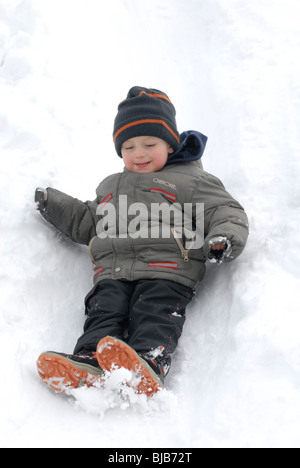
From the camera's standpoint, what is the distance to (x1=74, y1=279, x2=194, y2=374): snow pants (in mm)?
1901

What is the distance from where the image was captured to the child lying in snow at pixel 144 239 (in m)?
1.75

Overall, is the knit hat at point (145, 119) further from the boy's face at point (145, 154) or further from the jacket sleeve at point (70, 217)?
the jacket sleeve at point (70, 217)

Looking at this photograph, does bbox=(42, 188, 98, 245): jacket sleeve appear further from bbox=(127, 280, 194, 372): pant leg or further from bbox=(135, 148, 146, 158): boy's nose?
bbox=(127, 280, 194, 372): pant leg

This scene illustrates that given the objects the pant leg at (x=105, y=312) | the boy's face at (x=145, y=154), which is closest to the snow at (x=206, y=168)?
the pant leg at (x=105, y=312)

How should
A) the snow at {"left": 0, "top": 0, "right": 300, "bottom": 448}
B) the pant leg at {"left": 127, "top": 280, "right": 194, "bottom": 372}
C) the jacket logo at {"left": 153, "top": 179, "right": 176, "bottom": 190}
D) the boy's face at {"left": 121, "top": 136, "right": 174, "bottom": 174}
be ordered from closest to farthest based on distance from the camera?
the snow at {"left": 0, "top": 0, "right": 300, "bottom": 448}, the pant leg at {"left": 127, "top": 280, "right": 194, "bottom": 372}, the jacket logo at {"left": 153, "top": 179, "right": 176, "bottom": 190}, the boy's face at {"left": 121, "top": 136, "right": 174, "bottom": 174}

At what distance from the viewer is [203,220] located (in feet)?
7.53

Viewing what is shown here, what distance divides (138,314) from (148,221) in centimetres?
50

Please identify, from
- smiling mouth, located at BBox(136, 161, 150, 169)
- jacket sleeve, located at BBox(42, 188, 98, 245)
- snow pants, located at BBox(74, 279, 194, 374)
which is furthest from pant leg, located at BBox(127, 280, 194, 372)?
smiling mouth, located at BBox(136, 161, 150, 169)

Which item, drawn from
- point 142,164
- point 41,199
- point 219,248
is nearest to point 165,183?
point 142,164

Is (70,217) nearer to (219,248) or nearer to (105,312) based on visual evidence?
(105,312)

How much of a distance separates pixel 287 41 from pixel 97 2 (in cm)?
190

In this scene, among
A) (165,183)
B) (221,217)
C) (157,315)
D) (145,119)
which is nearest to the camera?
(157,315)

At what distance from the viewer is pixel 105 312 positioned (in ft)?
6.78

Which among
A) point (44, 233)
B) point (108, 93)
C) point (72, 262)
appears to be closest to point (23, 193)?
point (44, 233)
